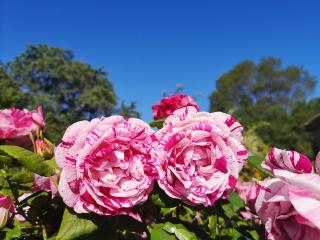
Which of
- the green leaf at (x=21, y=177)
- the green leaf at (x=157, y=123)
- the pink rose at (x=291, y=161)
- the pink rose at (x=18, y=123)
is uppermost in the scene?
the pink rose at (x=18, y=123)

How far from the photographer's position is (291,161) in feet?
2.33

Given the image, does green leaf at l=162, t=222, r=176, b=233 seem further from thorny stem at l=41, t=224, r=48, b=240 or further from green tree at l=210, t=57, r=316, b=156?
green tree at l=210, t=57, r=316, b=156

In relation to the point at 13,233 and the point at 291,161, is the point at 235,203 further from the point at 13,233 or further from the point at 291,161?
the point at 13,233

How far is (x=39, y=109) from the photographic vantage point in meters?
1.23

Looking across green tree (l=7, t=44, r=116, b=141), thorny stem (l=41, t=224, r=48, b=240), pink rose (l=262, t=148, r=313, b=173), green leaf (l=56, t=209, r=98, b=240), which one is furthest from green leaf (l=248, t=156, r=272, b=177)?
green tree (l=7, t=44, r=116, b=141)

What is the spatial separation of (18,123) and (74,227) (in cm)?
45

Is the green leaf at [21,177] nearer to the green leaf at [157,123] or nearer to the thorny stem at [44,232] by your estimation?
the thorny stem at [44,232]

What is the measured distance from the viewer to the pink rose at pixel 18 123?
3.61 ft

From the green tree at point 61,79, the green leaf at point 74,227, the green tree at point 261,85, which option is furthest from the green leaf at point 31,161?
the green tree at point 261,85

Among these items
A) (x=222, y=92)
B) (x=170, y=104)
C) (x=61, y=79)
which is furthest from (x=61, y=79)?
(x=170, y=104)

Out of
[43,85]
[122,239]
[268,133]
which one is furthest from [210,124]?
[43,85]

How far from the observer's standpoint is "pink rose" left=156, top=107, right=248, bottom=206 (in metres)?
0.81

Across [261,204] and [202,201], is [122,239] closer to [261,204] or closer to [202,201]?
[202,201]

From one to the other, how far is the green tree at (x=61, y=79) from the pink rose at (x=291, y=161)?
103 ft
